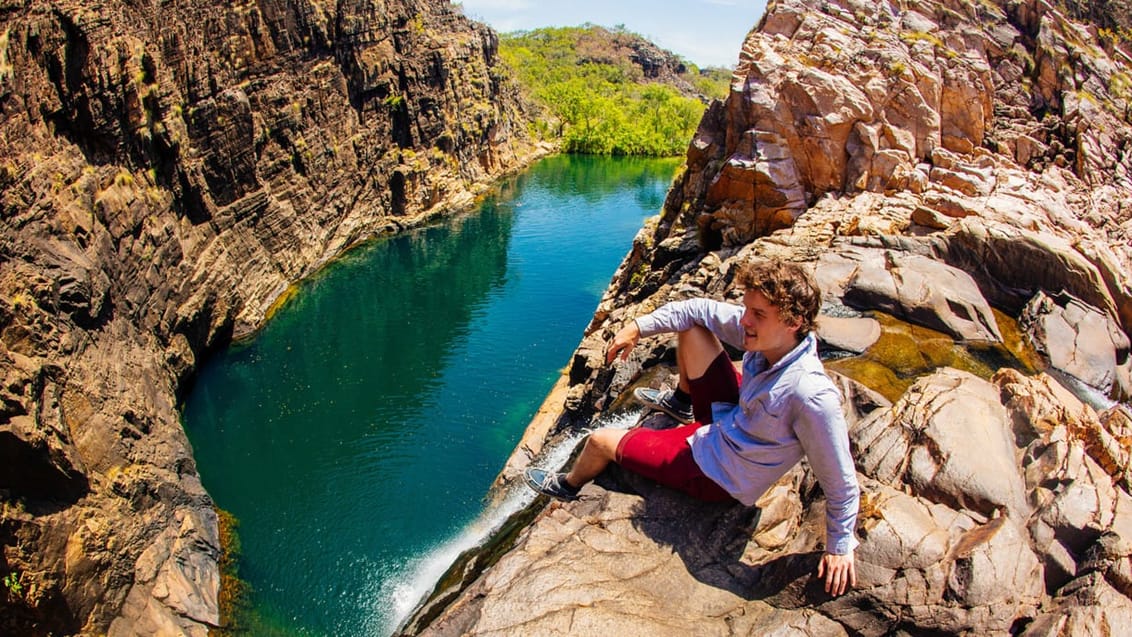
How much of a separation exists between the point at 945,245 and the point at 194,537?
22.1 meters

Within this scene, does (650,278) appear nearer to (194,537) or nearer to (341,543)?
(341,543)

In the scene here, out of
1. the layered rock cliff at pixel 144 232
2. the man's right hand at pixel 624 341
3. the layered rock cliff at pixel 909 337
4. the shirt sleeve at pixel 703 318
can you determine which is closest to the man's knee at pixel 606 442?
the layered rock cliff at pixel 909 337

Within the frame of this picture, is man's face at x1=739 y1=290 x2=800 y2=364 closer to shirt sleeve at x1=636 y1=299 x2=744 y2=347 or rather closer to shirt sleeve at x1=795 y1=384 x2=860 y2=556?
shirt sleeve at x1=795 y1=384 x2=860 y2=556

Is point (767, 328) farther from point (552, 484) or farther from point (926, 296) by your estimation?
point (926, 296)

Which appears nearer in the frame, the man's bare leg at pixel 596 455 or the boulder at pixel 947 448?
the boulder at pixel 947 448

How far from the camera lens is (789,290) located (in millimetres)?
6035

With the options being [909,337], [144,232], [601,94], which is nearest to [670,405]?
[909,337]

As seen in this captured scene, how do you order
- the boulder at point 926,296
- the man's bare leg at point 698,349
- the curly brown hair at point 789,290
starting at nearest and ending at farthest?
the curly brown hair at point 789,290, the man's bare leg at point 698,349, the boulder at point 926,296

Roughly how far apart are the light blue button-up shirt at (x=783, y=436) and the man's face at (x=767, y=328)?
0.12 m

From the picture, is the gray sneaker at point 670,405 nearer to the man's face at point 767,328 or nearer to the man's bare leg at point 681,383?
the man's bare leg at point 681,383

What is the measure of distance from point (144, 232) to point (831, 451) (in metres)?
28.8

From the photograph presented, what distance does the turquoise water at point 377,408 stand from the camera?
18562 mm

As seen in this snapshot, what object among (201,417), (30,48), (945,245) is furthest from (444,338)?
(945,245)

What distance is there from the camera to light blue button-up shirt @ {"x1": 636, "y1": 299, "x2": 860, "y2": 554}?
590 centimetres
